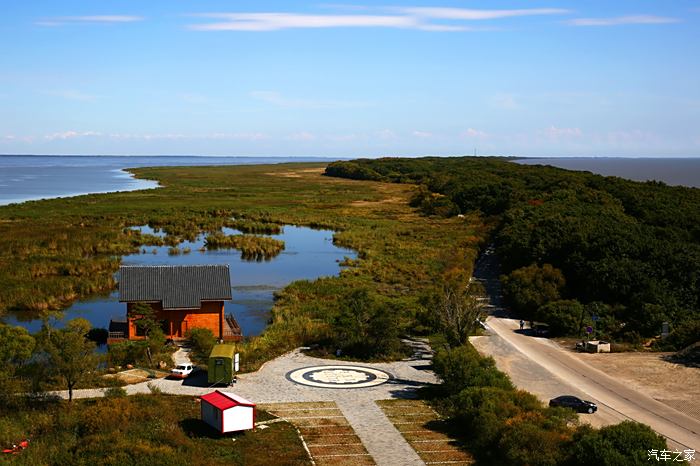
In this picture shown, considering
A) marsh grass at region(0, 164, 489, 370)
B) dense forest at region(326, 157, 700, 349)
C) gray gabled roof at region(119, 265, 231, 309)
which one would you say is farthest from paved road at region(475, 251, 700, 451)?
gray gabled roof at region(119, 265, 231, 309)

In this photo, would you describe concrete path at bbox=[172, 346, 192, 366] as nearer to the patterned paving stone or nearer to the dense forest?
the patterned paving stone

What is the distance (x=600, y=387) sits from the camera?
105 ft

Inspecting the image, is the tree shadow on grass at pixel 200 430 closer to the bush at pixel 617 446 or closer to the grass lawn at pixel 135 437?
the grass lawn at pixel 135 437

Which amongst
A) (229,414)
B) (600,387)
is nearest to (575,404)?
(600,387)

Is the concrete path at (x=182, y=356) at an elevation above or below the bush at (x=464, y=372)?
below

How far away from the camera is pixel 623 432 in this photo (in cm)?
2053

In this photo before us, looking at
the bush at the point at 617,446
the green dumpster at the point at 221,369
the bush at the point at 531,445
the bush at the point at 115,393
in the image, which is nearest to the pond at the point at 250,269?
the green dumpster at the point at 221,369

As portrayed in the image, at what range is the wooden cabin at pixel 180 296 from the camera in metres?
38.0

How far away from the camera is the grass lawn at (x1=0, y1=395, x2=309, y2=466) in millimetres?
21422

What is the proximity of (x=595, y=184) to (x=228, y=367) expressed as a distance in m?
81.5

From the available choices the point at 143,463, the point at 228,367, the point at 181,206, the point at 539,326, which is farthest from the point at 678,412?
the point at 181,206

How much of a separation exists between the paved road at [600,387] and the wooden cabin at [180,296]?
14156 millimetres

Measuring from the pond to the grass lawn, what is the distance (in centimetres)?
1484

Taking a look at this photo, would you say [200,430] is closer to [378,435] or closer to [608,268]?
[378,435]
